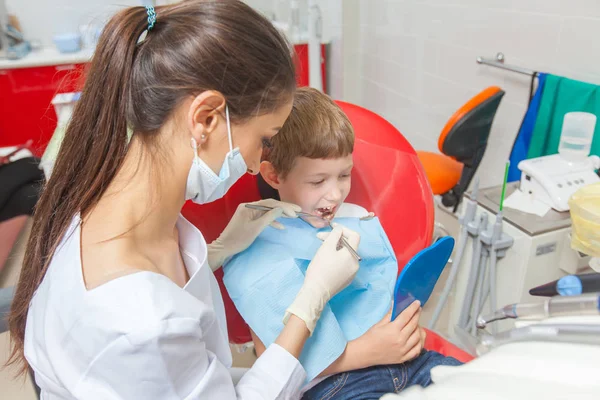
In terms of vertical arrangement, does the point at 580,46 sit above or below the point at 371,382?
above

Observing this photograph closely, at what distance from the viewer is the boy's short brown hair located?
1.12 metres

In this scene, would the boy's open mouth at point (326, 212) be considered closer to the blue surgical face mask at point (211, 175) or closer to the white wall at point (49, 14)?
the blue surgical face mask at point (211, 175)

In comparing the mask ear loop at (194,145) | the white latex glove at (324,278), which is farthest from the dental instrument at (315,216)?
the mask ear loop at (194,145)

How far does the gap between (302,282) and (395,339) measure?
9.3 inches

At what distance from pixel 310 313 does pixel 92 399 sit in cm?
41

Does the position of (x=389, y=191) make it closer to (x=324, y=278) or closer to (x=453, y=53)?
(x=324, y=278)

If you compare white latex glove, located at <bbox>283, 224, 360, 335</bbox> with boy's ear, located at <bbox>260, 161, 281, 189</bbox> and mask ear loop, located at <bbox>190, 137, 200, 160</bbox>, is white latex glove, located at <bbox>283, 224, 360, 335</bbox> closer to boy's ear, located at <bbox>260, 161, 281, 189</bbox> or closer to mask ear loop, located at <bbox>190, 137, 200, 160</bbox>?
boy's ear, located at <bbox>260, 161, 281, 189</bbox>

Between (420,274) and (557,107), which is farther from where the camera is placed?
(557,107)

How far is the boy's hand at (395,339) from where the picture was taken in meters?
1.05

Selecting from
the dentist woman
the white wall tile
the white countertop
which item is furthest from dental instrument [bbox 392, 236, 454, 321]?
the white countertop

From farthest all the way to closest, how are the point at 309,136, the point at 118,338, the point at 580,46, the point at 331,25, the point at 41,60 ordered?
the point at 331,25 → the point at 41,60 → the point at 580,46 → the point at 309,136 → the point at 118,338

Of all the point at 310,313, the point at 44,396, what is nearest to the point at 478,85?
the point at 310,313

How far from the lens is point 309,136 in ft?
3.68

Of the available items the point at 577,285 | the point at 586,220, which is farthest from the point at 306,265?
the point at 586,220
